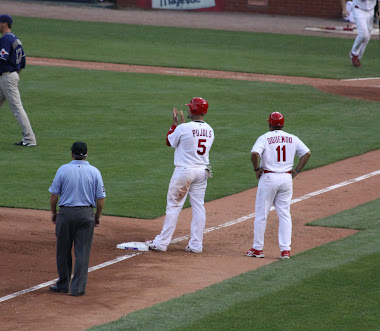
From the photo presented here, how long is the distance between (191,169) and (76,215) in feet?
7.03

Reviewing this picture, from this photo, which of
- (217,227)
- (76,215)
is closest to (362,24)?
(217,227)

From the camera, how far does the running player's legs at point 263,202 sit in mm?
10250

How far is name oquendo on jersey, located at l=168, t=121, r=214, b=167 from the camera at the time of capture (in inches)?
415

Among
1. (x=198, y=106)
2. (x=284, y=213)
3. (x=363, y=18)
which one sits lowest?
(x=284, y=213)

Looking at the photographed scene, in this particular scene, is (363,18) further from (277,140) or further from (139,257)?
(139,257)

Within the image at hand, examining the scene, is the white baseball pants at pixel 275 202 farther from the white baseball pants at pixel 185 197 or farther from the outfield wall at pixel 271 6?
the outfield wall at pixel 271 6

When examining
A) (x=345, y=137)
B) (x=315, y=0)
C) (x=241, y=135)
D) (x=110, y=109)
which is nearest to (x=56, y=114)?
(x=110, y=109)

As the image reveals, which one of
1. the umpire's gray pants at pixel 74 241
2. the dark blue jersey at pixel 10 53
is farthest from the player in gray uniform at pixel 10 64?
the umpire's gray pants at pixel 74 241

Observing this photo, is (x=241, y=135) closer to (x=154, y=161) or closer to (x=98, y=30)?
(x=154, y=161)

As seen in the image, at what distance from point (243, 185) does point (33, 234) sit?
14.9ft

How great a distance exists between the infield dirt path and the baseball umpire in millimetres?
237

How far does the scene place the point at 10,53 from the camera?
15.6 metres

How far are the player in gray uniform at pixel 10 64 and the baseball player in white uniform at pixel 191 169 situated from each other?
5.83m

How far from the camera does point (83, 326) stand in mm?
7914
